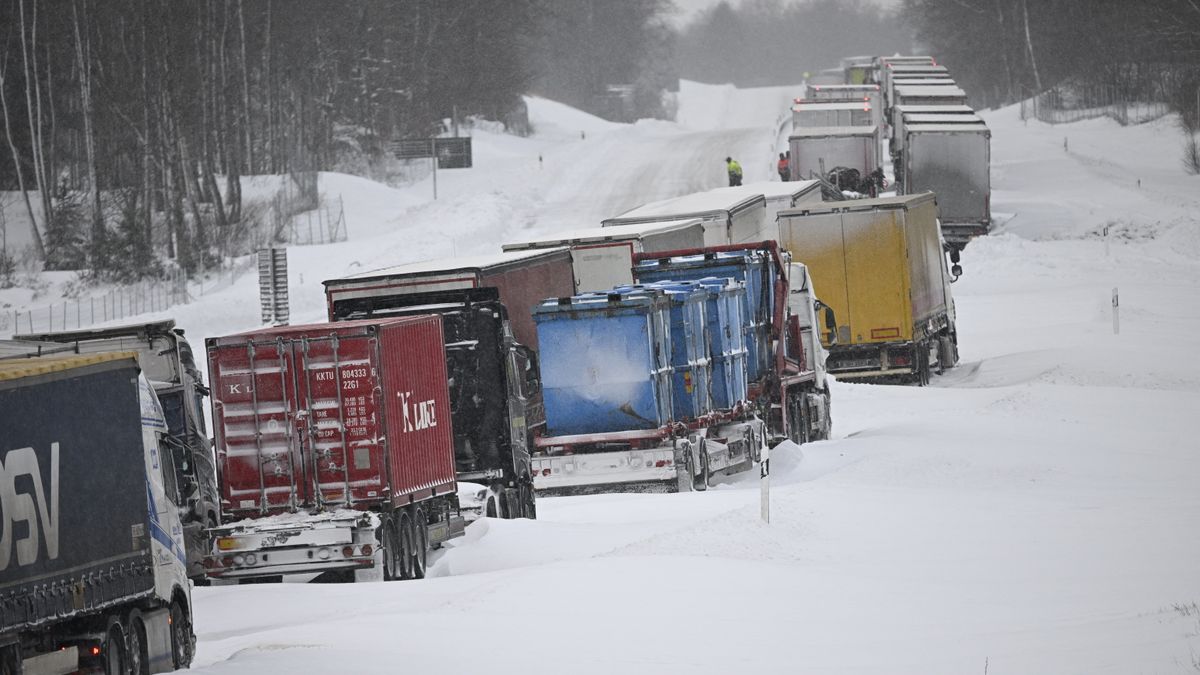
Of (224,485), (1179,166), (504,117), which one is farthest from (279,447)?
(504,117)

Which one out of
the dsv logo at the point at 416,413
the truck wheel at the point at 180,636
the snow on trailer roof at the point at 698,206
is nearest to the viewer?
the truck wheel at the point at 180,636

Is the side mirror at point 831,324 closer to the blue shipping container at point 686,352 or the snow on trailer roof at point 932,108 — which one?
the blue shipping container at point 686,352

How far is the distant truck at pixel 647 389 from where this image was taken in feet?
68.5

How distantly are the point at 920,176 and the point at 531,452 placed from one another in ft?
103

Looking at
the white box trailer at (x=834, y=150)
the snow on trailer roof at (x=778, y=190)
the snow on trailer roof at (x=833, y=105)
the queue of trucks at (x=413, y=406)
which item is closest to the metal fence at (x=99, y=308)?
the snow on trailer roof at (x=778, y=190)

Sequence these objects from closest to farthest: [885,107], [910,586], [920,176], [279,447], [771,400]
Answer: [910,586]
[279,447]
[771,400]
[920,176]
[885,107]

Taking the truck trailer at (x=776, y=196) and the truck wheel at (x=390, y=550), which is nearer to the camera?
the truck wheel at (x=390, y=550)

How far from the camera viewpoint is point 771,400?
1014 inches

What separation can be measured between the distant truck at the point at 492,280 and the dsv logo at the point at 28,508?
32.1 feet

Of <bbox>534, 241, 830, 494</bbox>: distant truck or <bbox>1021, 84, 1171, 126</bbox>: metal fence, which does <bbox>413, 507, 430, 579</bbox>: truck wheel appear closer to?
<bbox>534, 241, 830, 494</bbox>: distant truck

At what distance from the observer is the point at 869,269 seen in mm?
30656

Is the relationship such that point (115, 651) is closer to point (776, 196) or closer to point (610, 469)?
point (610, 469)

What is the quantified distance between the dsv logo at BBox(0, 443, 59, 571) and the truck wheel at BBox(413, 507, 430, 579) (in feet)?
20.9

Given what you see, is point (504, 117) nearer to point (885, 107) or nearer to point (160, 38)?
point (885, 107)
